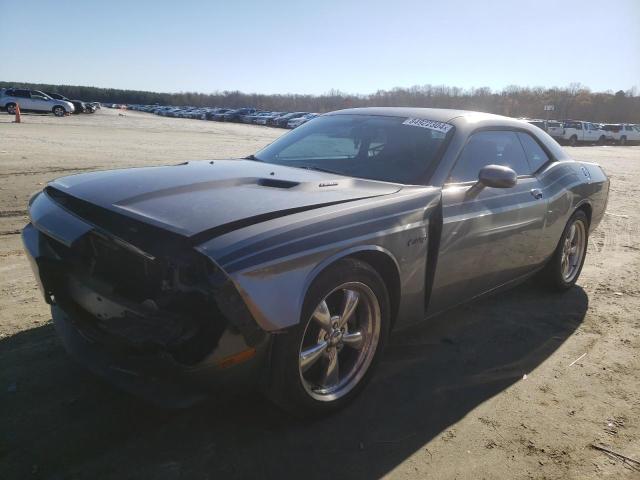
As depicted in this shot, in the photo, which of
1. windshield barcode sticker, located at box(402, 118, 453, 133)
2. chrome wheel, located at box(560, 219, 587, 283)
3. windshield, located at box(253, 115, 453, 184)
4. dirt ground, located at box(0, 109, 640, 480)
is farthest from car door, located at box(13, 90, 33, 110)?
chrome wheel, located at box(560, 219, 587, 283)

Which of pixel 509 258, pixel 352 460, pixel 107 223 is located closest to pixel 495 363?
pixel 509 258

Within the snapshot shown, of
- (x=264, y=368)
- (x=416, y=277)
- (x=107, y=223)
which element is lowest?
(x=264, y=368)

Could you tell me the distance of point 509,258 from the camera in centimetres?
373

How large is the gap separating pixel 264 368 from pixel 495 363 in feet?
5.88

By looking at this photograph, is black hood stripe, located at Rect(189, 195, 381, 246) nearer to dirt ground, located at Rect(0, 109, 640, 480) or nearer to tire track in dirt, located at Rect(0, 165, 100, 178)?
dirt ground, located at Rect(0, 109, 640, 480)

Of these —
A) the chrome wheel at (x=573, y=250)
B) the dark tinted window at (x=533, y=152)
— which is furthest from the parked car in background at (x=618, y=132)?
the dark tinted window at (x=533, y=152)

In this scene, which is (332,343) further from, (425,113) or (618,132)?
(618,132)

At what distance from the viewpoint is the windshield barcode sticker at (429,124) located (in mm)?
3496

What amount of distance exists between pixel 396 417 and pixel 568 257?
301 centimetres

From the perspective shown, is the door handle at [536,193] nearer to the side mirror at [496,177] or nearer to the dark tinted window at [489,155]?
the dark tinted window at [489,155]

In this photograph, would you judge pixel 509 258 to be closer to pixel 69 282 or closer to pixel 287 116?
pixel 69 282

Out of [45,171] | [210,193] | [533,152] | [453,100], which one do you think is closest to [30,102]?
[45,171]

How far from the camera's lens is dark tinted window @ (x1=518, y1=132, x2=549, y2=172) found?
421cm

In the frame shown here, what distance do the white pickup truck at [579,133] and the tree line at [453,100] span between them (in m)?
21.3
